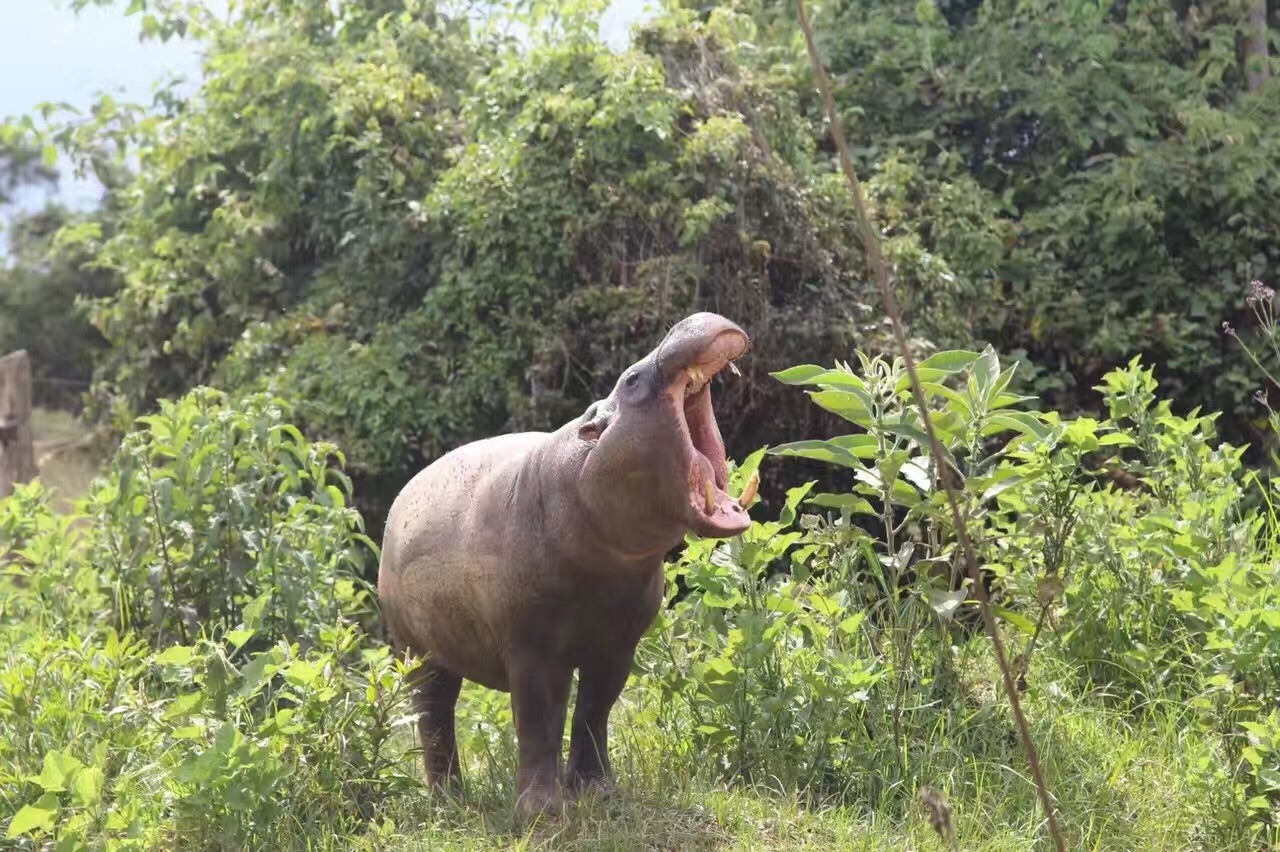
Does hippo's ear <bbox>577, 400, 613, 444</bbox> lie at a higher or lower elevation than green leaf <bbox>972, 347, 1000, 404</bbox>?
higher

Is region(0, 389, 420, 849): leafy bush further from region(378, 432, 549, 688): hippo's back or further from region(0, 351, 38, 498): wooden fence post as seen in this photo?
region(0, 351, 38, 498): wooden fence post

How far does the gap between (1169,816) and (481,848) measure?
1.62 meters

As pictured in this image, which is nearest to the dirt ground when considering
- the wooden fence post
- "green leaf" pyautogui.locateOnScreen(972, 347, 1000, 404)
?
the wooden fence post

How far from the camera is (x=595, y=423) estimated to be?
301 cm

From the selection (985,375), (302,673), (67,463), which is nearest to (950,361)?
(985,375)

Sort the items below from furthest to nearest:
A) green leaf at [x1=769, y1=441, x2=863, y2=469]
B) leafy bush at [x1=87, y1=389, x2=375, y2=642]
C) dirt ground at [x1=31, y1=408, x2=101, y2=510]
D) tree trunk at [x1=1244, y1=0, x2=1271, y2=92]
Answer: dirt ground at [x1=31, y1=408, x2=101, y2=510] < tree trunk at [x1=1244, y1=0, x2=1271, y2=92] < leafy bush at [x1=87, y1=389, x2=375, y2=642] < green leaf at [x1=769, y1=441, x2=863, y2=469]

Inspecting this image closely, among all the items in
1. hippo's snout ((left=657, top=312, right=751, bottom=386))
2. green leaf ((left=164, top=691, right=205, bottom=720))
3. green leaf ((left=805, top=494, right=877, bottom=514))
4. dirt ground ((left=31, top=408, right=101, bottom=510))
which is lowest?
dirt ground ((left=31, top=408, right=101, bottom=510))

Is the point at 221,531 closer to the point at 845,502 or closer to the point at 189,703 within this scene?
the point at 189,703

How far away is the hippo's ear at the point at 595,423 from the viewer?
9.87 feet

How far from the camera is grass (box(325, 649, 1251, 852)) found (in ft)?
10.5

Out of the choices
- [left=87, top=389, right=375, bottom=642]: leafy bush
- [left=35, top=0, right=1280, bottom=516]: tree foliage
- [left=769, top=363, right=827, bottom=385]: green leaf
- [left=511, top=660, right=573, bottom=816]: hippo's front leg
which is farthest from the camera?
[left=35, top=0, right=1280, bottom=516]: tree foliage

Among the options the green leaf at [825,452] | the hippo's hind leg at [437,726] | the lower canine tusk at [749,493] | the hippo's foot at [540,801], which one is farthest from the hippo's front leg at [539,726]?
the green leaf at [825,452]

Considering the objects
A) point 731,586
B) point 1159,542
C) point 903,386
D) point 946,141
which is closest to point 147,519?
point 731,586

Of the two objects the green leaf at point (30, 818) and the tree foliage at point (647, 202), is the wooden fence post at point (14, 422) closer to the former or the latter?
the tree foliage at point (647, 202)
